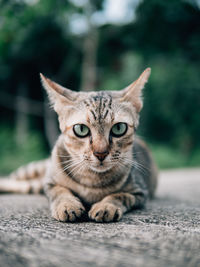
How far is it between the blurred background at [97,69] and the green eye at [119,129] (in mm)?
2791

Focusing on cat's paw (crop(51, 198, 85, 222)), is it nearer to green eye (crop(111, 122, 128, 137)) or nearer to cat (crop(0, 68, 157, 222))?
A: cat (crop(0, 68, 157, 222))

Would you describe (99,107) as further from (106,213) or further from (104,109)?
(106,213)

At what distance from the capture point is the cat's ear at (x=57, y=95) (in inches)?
73.3

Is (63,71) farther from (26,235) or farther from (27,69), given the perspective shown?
(26,235)

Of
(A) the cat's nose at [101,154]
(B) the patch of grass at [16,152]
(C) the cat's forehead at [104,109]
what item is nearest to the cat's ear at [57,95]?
(C) the cat's forehead at [104,109]

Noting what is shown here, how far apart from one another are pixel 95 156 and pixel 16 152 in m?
6.49

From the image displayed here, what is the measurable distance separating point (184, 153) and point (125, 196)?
25.3ft

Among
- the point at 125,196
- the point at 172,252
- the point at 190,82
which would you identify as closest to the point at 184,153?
the point at 190,82

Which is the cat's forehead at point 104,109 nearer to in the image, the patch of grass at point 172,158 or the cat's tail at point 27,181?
the cat's tail at point 27,181

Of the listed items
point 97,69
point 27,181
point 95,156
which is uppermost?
point 97,69

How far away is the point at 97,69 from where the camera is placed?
8.25 meters

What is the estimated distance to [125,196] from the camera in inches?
66.7

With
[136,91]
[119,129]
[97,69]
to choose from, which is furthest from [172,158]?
[119,129]

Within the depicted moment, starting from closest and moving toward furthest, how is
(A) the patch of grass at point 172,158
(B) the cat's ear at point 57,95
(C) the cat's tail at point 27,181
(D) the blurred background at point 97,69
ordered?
(B) the cat's ear at point 57,95 → (C) the cat's tail at point 27,181 → (D) the blurred background at point 97,69 → (A) the patch of grass at point 172,158
